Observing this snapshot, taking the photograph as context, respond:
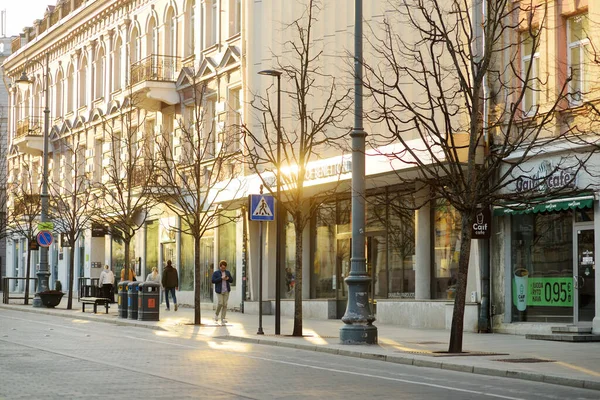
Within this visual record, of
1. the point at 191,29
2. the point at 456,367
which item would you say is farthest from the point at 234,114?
the point at 456,367

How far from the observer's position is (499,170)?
26812 millimetres

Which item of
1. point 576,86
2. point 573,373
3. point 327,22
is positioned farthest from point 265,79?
point 573,373

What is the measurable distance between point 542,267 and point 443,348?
5690 millimetres

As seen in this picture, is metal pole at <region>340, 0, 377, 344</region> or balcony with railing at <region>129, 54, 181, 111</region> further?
balcony with railing at <region>129, 54, 181, 111</region>

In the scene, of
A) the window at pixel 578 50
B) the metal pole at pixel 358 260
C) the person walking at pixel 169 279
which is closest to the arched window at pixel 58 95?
the person walking at pixel 169 279

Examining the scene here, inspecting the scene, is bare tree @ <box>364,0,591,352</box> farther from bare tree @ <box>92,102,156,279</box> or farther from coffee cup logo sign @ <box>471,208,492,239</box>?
bare tree @ <box>92,102,156,279</box>

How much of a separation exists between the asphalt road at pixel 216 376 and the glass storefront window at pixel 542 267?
6853mm

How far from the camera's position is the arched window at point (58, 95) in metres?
59.7

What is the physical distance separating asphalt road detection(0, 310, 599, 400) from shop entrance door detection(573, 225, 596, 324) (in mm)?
6700

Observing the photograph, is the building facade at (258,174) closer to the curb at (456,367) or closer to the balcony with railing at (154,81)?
the balcony with railing at (154,81)

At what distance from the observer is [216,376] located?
15.4 metres

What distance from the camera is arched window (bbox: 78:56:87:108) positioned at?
5609 centimetres

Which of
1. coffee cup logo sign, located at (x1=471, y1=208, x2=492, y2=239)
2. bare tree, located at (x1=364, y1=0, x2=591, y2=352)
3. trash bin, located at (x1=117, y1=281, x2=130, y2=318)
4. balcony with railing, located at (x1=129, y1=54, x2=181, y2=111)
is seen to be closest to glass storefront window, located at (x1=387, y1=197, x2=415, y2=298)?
bare tree, located at (x1=364, y1=0, x2=591, y2=352)

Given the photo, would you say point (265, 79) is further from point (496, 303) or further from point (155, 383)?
point (155, 383)
